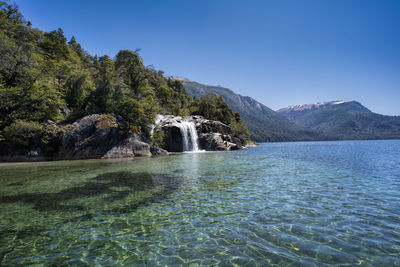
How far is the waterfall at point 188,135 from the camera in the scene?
1764 inches

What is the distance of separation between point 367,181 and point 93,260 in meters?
14.8

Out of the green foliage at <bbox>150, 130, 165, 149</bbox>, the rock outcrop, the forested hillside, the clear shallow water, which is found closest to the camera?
the clear shallow water

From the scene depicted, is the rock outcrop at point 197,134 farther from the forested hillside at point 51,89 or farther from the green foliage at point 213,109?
the green foliage at point 213,109

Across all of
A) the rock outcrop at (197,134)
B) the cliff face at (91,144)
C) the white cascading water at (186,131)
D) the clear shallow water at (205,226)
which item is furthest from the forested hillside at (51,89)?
the clear shallow water at (205,226)

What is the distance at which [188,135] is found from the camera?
46312 millimetres

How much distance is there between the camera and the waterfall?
44812 millimetres

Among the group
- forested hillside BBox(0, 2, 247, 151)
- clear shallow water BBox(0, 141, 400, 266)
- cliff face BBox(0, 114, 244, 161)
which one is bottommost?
clear shallow water BBox(0, 141, 400, 266)

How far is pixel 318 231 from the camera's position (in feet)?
17.7

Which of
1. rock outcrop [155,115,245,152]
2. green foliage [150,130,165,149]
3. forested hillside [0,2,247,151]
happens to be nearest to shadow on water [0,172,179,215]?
forested hillside [0,2,247,151]

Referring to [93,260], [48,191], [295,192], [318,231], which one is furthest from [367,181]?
[48,191]

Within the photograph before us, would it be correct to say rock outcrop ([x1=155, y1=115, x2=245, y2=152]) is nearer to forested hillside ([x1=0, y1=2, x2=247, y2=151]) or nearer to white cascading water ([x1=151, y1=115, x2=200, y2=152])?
white cascading water ([x1=151, y1=115, x2=200, y2=152])

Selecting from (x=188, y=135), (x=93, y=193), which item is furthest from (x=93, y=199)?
(x=188, y=135)

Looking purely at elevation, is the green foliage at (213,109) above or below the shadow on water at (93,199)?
above

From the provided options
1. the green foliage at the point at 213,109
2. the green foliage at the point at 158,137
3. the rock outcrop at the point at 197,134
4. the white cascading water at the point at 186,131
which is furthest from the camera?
the green foliage at the point at 213,109
